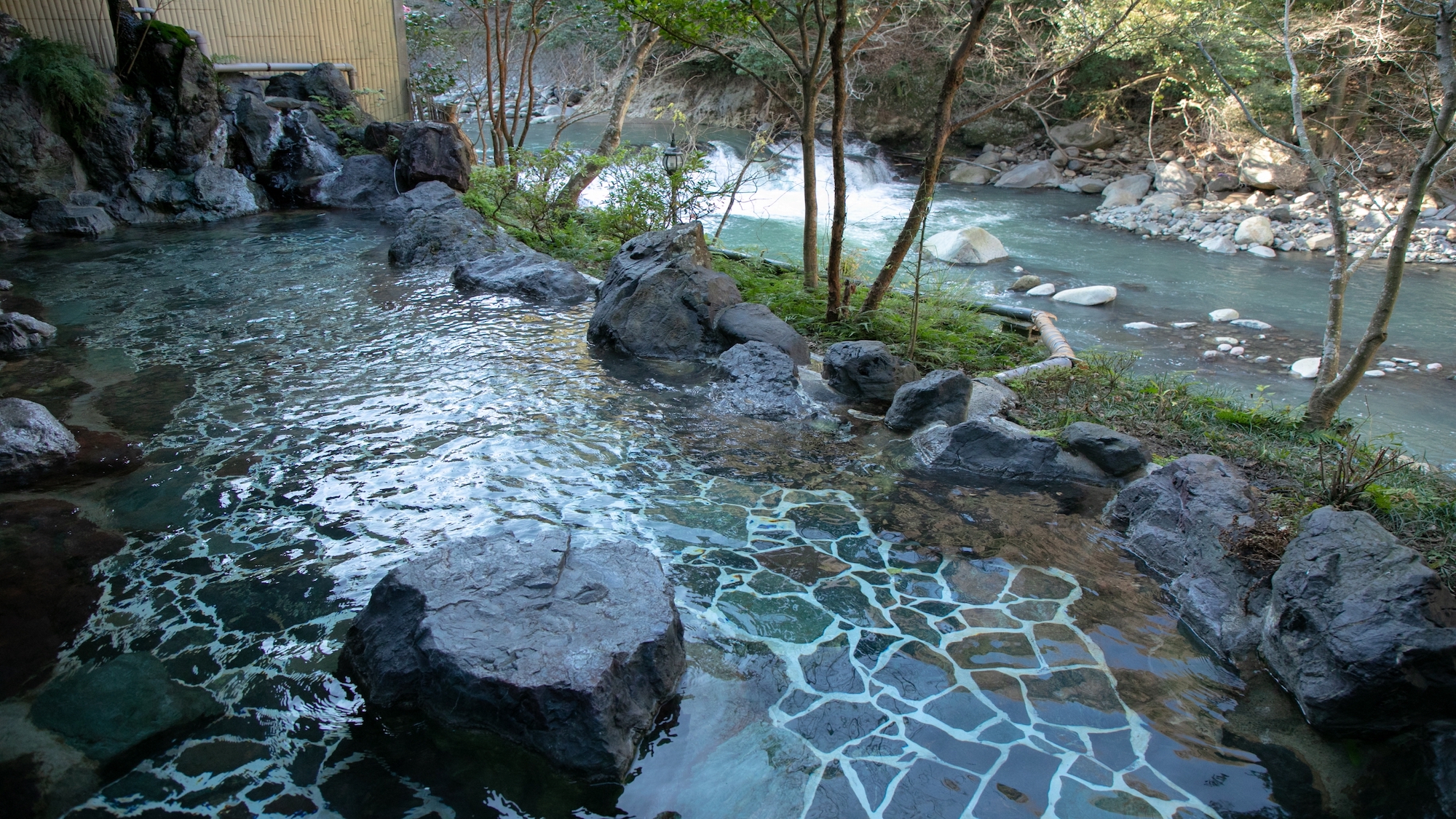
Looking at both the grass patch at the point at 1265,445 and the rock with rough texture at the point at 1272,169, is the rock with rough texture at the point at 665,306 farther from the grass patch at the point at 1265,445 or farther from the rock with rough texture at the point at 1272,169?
the rock with rough texture at the point at 1272,169

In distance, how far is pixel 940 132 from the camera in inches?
243

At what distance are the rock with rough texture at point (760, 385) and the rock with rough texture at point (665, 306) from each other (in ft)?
2.49

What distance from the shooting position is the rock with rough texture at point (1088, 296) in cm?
1211

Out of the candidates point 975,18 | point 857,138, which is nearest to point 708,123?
point 857,138

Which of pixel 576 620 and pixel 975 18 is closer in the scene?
pixel 576 620

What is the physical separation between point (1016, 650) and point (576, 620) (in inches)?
78.8

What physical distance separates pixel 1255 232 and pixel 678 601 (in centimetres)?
1651

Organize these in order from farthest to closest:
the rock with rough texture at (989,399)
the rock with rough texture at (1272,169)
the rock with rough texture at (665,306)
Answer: the rock with rough texture at (1272,169) < the rock with rough texture at (665,306) < the rock with rough texture at (989,399)

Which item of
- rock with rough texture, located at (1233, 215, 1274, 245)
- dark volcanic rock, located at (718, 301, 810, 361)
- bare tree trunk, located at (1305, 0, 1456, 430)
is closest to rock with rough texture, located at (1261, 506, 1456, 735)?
bare tree trunk, located at (1305, 0, 1456, 430)

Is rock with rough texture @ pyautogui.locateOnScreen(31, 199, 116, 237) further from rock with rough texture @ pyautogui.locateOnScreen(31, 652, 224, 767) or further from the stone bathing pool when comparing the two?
rock with rough texture @ pyautogui.locateOnScreen(31, 652, 224, 767)

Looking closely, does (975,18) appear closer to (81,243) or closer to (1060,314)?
(1060,314)

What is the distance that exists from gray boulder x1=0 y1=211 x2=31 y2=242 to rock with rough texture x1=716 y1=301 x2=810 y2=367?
910 cm

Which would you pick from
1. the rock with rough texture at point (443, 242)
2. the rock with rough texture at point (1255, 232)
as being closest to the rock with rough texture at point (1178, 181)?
the rock with rough texture at point (1255, 232)

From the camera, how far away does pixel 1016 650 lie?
367 cm
